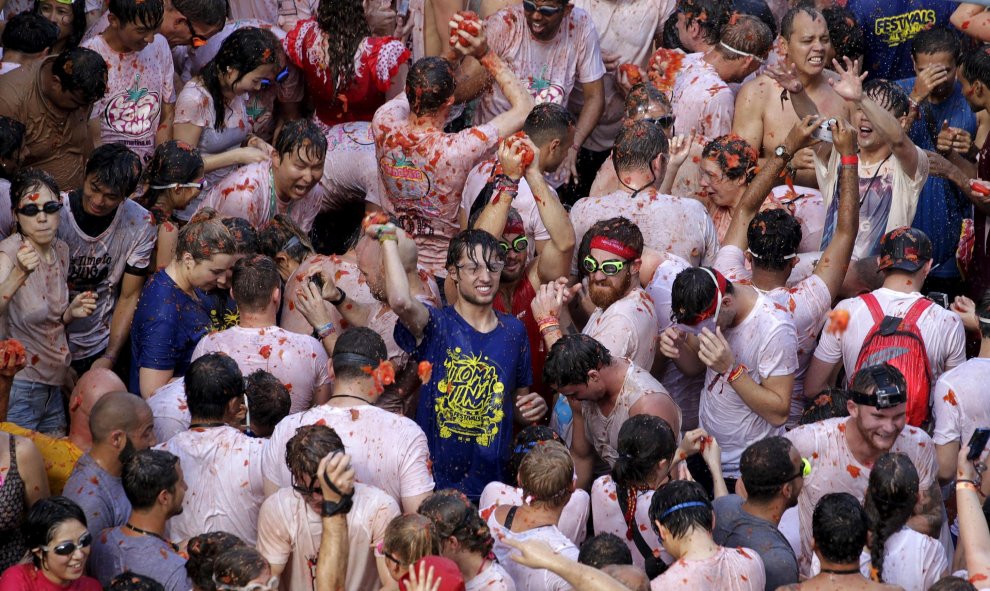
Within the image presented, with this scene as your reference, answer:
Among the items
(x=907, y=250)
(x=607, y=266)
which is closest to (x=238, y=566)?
(x=607, y=266)

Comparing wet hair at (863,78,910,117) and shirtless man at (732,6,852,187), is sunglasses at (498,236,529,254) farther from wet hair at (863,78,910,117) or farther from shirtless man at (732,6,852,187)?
wet hair at (863,78,910,117)

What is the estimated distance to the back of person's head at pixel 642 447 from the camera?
6406 mm

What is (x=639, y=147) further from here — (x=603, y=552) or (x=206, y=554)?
(x=206, y=554)

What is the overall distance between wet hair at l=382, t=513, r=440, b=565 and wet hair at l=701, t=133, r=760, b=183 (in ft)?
12.9

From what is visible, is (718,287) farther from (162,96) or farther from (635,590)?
(162,96)

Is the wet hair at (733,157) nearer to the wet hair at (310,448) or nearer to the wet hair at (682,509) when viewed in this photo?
the wet hair at (682,509)

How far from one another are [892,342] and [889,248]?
0.58 metres

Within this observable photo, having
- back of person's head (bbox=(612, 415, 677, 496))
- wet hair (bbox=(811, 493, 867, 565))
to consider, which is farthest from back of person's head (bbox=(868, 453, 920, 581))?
back of person's head (bbox=(612, 415, 677, 496))

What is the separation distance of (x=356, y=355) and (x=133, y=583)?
1.54 m

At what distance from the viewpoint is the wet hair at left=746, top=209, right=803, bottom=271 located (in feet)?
25.2

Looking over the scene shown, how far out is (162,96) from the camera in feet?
29.8

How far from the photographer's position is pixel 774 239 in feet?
25.2

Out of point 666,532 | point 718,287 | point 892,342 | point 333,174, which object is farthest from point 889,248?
point 333,174

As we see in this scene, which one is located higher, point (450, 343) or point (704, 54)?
point (704, 54)
